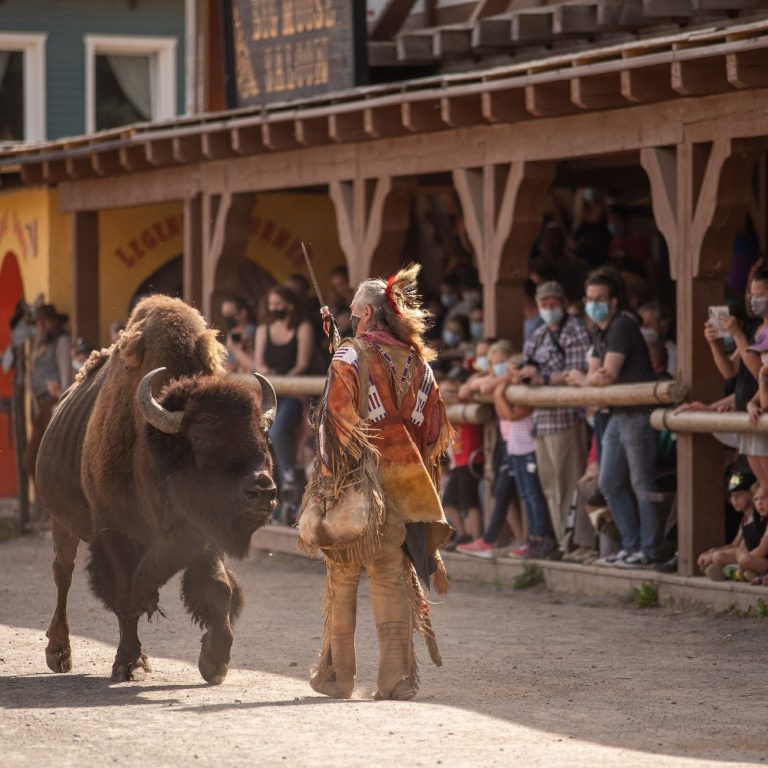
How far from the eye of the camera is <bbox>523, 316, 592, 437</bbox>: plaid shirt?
12992mm

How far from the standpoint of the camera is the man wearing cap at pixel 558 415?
510 inches

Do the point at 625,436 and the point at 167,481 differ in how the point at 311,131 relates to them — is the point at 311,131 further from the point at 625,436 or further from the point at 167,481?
the point at 167,481

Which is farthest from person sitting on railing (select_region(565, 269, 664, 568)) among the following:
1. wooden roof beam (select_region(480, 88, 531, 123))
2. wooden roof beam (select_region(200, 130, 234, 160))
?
wooden roof beam (select_region(200, 130, 234, 160))

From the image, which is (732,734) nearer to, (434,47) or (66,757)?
(66,757)

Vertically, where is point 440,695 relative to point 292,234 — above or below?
below

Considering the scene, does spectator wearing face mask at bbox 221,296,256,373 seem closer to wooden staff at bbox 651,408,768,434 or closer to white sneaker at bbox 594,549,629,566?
white sneaker at bbox 594,549,629,566

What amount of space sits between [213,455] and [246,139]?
786 cm

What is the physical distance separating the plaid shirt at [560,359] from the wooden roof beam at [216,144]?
15.1ft

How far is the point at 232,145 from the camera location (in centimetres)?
1652

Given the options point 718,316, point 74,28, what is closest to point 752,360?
point 718,316

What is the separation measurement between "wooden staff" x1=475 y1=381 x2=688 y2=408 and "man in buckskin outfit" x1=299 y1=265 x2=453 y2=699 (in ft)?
11.4

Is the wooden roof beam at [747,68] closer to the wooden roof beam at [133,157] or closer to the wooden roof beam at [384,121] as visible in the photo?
the wooden roof beam at [384,121]

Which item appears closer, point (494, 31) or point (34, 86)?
point (494, 31)

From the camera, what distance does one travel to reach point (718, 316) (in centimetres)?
1139
